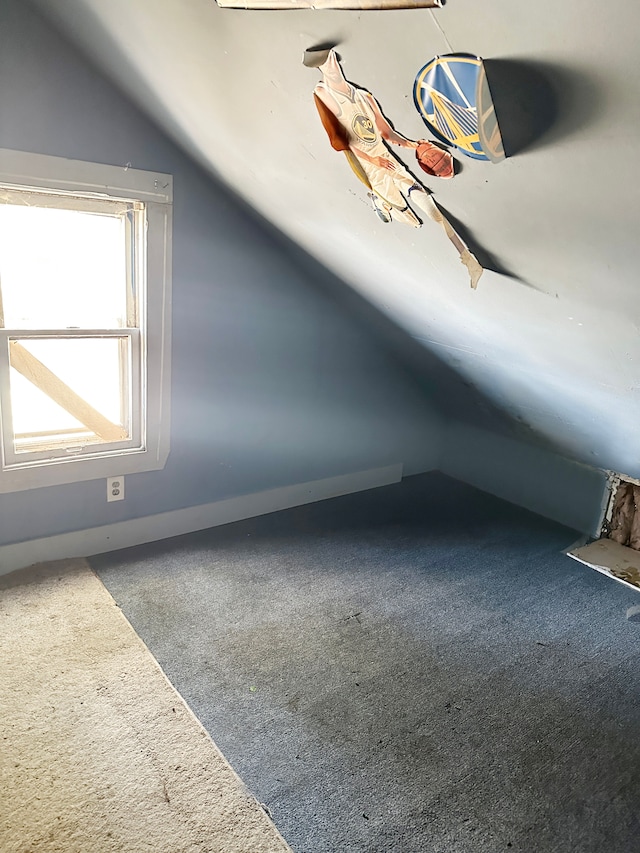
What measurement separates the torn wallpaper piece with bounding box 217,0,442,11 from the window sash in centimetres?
156

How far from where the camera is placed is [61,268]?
2.51m

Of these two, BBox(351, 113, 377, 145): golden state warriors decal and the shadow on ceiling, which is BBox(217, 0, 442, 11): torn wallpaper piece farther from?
BBox(351, 113, 377, 145): golden state warriors decal

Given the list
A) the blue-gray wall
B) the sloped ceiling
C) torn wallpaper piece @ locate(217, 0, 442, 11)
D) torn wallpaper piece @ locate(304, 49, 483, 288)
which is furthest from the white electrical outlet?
torn wallpaper piece @ locate(217, 0, 442, 11)

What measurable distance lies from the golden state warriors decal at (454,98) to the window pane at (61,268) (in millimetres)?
1725

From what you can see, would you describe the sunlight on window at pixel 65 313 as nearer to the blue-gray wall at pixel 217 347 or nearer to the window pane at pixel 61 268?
the window pane at pixel 61 268

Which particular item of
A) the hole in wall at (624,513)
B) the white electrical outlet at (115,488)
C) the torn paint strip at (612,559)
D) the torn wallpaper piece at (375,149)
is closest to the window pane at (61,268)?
the white electrical outlet at (115,488)

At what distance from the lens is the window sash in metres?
2.39

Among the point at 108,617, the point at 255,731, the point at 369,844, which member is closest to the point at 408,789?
the point at 369,844

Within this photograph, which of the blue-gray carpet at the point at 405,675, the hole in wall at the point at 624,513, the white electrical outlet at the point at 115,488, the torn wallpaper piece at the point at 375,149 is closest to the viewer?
the torn wallpaper piece at the point at 375,149

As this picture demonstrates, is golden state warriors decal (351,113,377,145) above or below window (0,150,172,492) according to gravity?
above

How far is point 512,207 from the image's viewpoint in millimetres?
1439

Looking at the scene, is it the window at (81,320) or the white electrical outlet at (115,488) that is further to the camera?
the white electrical outlet at (115,488)

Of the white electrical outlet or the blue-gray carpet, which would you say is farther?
the white electrical outlet

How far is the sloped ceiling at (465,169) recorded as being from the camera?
1.01 m
